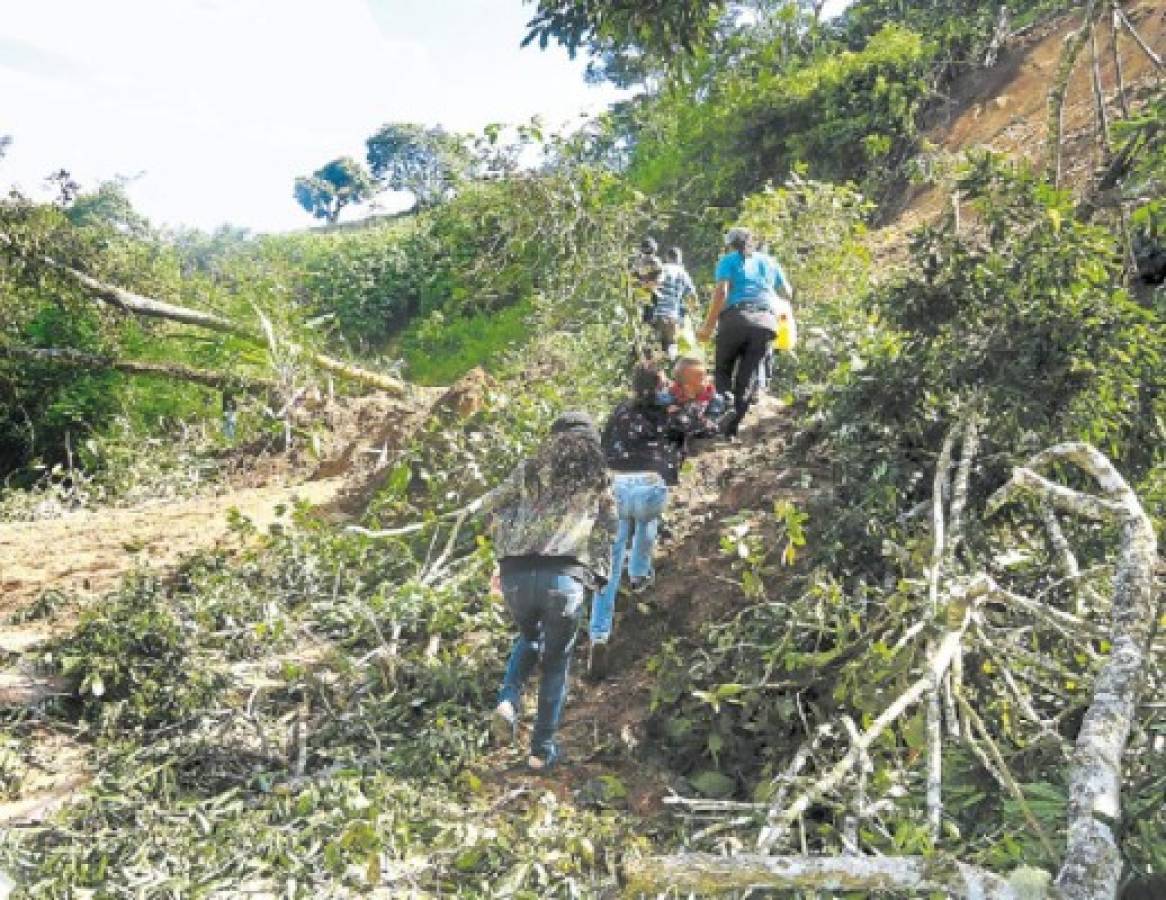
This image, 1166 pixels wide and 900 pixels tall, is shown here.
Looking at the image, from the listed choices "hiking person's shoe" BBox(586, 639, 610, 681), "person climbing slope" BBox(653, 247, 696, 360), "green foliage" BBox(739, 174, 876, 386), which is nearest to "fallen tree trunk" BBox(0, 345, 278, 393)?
"person climbing slope" BBox(653, 247, 696, 360)

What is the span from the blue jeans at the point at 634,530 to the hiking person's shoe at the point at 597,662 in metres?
0.19

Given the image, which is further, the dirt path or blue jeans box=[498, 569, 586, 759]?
the dirt path

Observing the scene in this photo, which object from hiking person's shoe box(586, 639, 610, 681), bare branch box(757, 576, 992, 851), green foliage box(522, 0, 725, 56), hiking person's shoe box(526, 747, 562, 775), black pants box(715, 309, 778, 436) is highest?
green foliage box(522, 0, 725, 56)

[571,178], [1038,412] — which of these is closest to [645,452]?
[1038,412]

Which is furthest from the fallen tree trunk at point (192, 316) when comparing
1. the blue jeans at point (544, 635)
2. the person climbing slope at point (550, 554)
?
the blue jeans at point (544, 635)

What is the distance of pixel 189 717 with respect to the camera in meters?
4.69

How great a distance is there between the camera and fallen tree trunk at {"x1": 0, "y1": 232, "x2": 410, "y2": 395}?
1034cm

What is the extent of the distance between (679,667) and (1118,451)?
2141mm

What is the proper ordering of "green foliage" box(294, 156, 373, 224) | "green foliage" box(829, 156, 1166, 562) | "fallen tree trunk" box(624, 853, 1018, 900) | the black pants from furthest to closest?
"green foliage" box(294, 156, 373, 224) < the black pants < "green foliage" box(829, 156, 1166, 562) < "fallen tree trunk" box(624, 853, 1018, 900)

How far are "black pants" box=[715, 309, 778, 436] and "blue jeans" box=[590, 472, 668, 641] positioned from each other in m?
1.43

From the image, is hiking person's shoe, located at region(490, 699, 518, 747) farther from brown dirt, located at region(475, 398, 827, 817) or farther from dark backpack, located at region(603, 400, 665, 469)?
dark backpack, located at region(603, 400, 665, 469)

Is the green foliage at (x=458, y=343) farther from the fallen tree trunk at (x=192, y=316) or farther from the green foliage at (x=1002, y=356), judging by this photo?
the green foliage at (x=1002, y=356)

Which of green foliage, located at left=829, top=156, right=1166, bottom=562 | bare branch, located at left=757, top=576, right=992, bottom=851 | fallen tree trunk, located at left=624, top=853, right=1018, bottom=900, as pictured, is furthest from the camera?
green foliage, located at left=829, top=156, right=1166, bottom=562

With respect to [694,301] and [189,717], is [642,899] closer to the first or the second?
[189,717]
